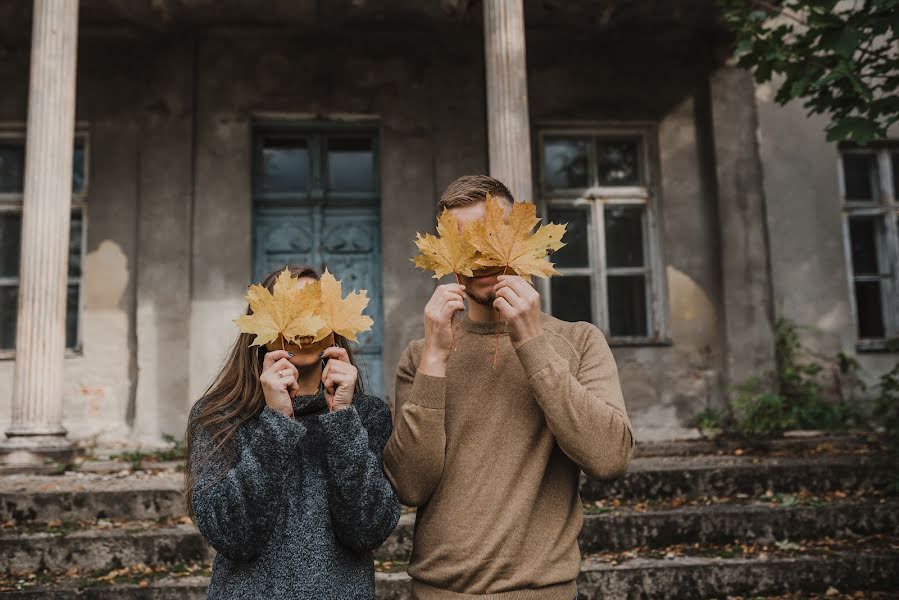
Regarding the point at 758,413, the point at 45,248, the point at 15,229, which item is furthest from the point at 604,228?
the point at 15,229

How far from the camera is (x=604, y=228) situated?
773cm

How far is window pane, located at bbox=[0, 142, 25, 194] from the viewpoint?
23.9 feet

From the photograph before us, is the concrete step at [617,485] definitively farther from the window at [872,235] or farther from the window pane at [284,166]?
the window pane at [284,166]

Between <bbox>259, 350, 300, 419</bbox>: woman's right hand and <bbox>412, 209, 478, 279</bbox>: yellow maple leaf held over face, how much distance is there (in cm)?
39

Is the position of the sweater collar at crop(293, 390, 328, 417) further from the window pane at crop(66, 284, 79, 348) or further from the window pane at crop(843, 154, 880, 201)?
the window pane at crop(843, 154, 880, 201)

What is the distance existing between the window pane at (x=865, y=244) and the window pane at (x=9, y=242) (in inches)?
324

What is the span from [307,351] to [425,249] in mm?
380

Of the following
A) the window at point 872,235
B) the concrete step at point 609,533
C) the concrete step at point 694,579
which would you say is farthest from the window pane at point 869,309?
the concrete step at point 694,579

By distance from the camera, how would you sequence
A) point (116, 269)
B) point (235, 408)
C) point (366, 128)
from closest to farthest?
point (235, 408), point (116, 269), point (366, 128)

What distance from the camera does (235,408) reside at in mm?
1902

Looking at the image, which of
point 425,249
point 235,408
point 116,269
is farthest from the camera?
point 116,269

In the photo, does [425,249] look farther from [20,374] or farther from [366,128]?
[366,128]

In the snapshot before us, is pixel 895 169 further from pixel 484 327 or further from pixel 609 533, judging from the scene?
pixel 484 327

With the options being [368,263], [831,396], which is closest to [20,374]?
[368,263]
